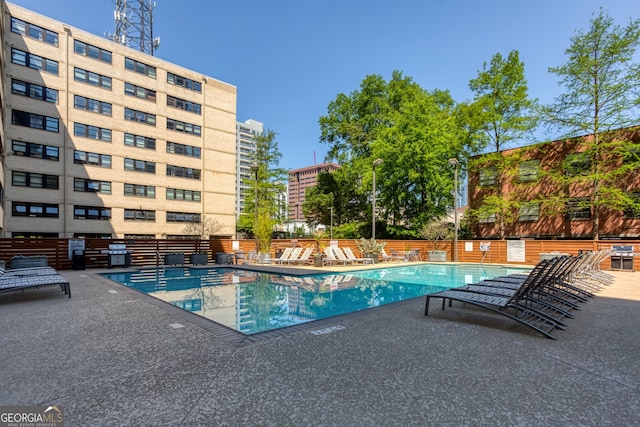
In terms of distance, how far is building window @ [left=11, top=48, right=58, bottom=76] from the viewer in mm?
23906

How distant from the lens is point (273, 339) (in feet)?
14.7

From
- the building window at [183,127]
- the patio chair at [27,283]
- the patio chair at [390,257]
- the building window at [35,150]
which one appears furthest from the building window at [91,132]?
the patio chair at [390,257]

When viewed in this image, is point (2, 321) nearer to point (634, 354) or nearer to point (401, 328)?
point (401, 328)

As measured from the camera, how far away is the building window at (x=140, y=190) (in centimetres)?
2891

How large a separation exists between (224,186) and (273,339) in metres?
32.6

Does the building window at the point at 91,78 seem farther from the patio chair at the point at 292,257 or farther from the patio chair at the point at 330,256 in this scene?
the patio chair at the point at 330,256

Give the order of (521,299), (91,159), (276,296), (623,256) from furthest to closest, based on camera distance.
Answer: (91,159) → (623,256) → (276,296) → (521,299)

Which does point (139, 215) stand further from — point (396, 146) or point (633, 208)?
point (633, 208)

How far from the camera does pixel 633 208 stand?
22078 millimetres

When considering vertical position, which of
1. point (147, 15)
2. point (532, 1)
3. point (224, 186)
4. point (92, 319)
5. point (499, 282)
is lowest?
point (92, 319)

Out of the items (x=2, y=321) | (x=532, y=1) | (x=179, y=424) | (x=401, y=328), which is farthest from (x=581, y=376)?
(x=532, y=1)

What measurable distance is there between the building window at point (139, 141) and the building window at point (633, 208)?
37659 millimetres

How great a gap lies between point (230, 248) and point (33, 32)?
22.9 m

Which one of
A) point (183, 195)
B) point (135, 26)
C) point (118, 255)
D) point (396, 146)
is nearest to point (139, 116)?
point (183, 195)
